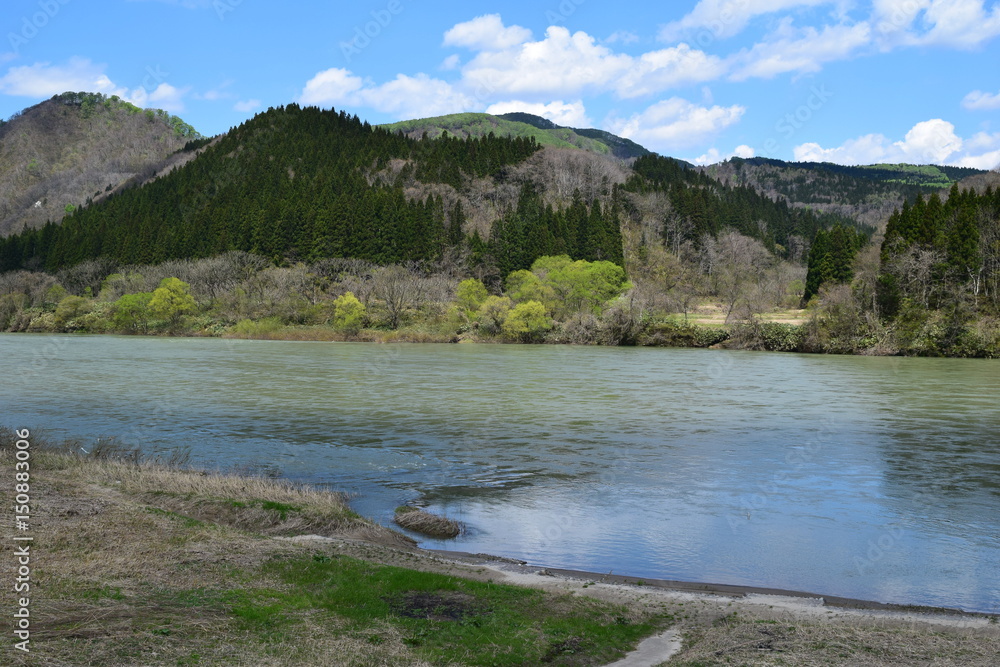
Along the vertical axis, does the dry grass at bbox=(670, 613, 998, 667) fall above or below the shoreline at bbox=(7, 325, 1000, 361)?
above

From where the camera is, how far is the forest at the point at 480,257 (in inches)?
2699

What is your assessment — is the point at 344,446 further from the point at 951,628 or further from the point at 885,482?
the point at 951,628

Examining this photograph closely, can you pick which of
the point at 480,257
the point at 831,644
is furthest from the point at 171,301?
the point at 831,644

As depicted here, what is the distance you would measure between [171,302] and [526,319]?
4644 cm

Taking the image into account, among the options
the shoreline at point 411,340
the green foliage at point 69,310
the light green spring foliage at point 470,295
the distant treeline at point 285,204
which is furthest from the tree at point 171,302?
the light green spring foliage at point 470,295

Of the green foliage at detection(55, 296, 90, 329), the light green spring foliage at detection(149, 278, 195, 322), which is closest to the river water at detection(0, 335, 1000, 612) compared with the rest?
the light green spring foliage at detection(149, 278, 195, 322)

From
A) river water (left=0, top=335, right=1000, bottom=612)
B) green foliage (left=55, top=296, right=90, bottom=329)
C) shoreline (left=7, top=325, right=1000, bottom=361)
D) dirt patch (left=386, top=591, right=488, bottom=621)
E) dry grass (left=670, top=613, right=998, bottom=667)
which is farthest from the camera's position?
green foliage (left=55, top=296, right=90, bottom=329)

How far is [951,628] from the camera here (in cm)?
914

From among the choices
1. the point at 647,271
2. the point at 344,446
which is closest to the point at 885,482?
the point at 344,446

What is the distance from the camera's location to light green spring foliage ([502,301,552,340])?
8156 cm

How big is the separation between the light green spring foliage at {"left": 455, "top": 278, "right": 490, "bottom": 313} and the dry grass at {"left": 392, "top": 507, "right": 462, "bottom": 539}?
7541 cm

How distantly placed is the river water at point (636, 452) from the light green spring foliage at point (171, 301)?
4897 centimetres

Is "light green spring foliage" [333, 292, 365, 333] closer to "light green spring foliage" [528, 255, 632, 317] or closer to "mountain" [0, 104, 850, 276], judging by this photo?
"light green spring foliage" [528, 255, 632, 317]

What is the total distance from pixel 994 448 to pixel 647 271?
307ft
